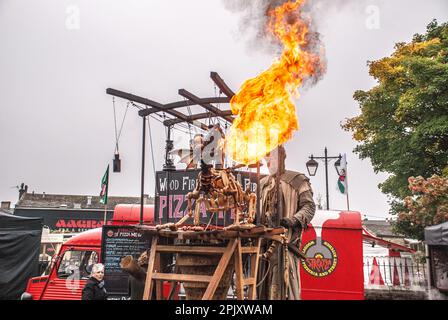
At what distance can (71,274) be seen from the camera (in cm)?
846

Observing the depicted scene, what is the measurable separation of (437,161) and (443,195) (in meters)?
4.54

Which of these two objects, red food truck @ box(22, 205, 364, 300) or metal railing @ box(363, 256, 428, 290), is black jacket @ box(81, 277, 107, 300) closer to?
red food truck @ box(22, 205, 364, 300)

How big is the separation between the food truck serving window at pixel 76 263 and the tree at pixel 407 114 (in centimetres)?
1235

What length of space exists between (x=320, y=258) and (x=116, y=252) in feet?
17.8

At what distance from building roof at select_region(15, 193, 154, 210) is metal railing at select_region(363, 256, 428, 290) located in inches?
1248

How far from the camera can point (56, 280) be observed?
8.27 m

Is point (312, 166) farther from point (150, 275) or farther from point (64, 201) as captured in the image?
point (64, 201)

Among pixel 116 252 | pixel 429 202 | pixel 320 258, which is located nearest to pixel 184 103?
pixel 116 252

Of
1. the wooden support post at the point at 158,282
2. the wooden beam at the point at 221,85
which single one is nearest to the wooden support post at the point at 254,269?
the wooden support post at the point at 158,282

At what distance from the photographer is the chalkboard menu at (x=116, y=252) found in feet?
25.8

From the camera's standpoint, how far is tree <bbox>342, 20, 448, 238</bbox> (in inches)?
590
